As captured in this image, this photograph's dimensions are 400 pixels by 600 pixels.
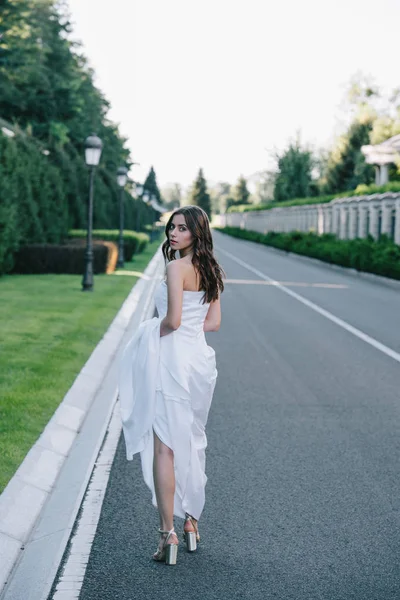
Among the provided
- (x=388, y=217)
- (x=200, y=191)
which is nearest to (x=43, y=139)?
(x=388, y=217)

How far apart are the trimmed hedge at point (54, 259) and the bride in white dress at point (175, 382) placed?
69.1 ft

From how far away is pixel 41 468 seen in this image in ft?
19.6

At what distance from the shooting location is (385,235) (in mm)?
32312

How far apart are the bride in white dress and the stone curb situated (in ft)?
2.62

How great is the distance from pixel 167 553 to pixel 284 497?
53.5 inches

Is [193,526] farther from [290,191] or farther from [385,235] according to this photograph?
[290,191]

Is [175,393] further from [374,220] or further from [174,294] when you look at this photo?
[374,220]

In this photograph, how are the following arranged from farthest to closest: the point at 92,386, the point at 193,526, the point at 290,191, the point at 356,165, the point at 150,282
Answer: the point at 290,191, the point at 356,165, the point at 150,282, the point at 92,386, the point at 193,526

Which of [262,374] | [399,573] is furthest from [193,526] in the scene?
[262,374]

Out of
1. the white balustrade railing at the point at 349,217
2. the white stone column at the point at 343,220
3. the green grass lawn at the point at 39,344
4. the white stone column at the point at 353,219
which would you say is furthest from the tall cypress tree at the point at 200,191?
the green grass lawn at the point at 39,344

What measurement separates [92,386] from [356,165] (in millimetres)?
80294

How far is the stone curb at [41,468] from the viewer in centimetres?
462

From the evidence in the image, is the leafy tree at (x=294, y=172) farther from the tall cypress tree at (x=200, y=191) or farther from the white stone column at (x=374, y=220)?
the tall cypress tree at (x=200, y=191)

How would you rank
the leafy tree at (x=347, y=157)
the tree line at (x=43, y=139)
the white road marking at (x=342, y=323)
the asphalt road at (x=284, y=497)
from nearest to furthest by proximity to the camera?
the asphalt road at (x=284, y=497) → the white road marking at (x=342, y=323) → the tree line at (x=43, y=139) → the leafy tree at (x=347, y=157)
